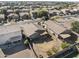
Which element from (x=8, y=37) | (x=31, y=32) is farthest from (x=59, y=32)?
(x=8, y=37)

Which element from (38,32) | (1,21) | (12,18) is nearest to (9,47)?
(38,32)

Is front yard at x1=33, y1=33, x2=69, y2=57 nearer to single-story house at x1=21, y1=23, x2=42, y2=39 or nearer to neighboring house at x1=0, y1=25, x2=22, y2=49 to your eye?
single-story house at x1=21, y1=23, x2=42, y2=39

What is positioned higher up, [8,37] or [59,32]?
[8,37]

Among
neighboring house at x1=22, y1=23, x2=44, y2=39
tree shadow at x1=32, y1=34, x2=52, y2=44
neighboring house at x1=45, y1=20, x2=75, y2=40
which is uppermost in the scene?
neighboring house at x1=22, y1=23, x2=44, y2=39

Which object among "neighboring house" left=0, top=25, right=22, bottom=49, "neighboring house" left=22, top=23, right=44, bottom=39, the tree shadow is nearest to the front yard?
the tree shadow

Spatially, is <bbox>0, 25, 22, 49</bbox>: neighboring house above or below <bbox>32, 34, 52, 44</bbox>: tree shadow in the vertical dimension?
above

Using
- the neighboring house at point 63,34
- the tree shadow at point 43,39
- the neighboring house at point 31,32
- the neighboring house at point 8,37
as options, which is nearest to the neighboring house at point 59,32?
the neighboring house at point 63,34

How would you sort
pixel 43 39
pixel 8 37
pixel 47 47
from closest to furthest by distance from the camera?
pixel 47 47 → pixel 8 37 → pixel 43 39

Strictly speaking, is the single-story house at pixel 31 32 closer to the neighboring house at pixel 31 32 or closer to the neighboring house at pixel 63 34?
the neighboring house at pixel 31 32

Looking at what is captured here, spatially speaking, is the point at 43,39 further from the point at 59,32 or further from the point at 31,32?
the point at 59,32

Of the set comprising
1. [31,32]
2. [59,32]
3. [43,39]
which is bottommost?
[43,39]

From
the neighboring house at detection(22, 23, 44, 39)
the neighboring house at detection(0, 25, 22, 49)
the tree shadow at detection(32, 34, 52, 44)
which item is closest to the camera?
the neighboring house at detection(0, 25, 22, 49)
